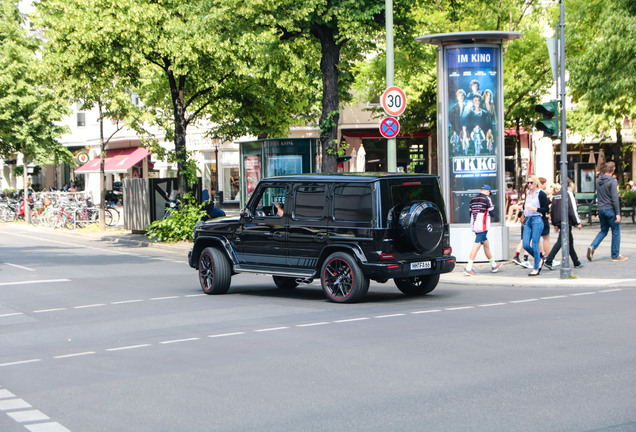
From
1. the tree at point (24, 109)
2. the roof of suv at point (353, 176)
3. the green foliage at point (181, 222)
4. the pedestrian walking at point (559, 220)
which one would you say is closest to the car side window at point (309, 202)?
the roof of suv at point (353, 176)

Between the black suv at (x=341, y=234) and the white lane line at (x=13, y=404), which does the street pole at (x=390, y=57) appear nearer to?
the black suv at (x=341, y=234)

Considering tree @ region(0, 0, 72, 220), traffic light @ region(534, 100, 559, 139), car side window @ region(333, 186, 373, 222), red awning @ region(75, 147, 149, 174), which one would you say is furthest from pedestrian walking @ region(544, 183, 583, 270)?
red awning @ region(75, 147, 149, 174)

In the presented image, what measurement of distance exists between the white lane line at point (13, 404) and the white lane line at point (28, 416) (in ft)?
0.55

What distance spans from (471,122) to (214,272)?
6848 mm

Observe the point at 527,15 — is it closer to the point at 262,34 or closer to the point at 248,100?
the point at 248,100

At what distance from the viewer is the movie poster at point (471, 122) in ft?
56.8

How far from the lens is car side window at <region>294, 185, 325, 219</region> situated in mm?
12414

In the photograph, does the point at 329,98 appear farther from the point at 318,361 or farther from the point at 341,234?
the point at 318,361

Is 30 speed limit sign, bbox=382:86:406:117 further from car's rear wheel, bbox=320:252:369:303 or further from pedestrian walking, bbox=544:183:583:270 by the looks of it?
car's rear wheel, bbox=320:252:369:303

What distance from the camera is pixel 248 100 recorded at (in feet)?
87.8

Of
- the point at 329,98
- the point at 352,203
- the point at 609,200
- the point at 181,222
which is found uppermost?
the point at 329,98

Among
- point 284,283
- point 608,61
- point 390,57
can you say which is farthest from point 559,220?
point 608,61

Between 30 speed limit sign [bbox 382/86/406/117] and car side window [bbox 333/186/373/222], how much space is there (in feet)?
17.0

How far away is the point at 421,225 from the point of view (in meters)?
11.9
